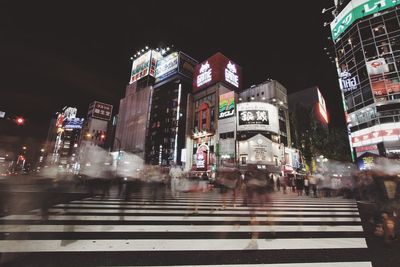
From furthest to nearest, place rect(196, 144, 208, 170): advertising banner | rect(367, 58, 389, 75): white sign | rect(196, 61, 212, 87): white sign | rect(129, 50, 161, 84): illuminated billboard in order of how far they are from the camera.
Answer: rect(129, 50, 161, 84): illuminated billboard → rect(196, 61, 212, 87): white sign → rect(196, 144, 208, 170): advertising banner → rect(367, 58, 389, 75): white sign

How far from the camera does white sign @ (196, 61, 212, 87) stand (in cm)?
5431

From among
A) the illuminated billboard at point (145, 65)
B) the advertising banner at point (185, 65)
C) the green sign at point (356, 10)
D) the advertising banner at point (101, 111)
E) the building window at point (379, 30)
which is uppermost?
the illuminated billboard at point (145, 65)

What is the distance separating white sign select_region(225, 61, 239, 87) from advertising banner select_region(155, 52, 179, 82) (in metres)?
23.2

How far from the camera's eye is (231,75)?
5609 cm

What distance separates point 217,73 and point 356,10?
97.0 ft

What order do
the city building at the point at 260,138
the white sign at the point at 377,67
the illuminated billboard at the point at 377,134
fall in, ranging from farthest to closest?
the city building at the point at 260,138 → the white sign at the point at 377,67 → the illuminated billboard at the point at 377,134

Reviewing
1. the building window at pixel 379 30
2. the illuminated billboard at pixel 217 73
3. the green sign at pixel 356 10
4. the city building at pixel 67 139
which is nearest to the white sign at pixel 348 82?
the building window at pixel 379 30

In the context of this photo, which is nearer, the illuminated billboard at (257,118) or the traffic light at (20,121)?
the traffic light at (20,121)

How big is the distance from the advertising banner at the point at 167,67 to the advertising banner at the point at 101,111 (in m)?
37.4

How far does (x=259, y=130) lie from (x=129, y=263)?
37400mm

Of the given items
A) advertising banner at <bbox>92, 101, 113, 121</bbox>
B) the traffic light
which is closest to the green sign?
the traffic light

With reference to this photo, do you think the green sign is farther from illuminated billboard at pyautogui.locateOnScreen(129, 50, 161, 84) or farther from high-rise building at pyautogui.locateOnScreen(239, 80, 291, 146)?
illuminated billboard at pyautogui.locateOnScreen(129, 50, 161, 84)

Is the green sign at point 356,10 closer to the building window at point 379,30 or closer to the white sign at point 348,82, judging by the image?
the building window at point 379,30

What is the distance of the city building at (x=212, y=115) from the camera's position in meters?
43.7
